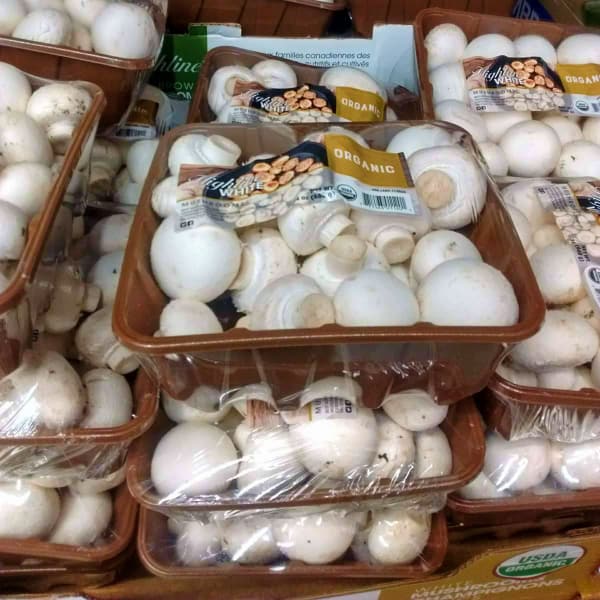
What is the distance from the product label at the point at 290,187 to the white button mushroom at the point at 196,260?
1 cm

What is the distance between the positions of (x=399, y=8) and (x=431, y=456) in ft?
2.98

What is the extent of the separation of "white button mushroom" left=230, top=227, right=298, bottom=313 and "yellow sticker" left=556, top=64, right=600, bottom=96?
26.4 inches

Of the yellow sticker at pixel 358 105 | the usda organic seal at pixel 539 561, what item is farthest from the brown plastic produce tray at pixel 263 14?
the usda organic seal at pixel 539 561

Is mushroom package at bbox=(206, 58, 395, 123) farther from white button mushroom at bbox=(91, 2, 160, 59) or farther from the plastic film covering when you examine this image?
the plastic film covering

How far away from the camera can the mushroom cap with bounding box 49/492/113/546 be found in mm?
764

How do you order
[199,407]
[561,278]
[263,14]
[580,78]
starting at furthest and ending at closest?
[263,14] → [580,78] → [561,278] → [199,407]

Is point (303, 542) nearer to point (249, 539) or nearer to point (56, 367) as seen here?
point (249, 539)

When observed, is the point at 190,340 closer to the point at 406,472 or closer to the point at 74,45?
the point at 406,472

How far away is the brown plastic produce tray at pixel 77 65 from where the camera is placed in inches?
34.0

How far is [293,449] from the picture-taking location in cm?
70

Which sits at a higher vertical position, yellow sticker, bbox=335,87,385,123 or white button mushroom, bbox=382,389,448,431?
yellow sticker, bbox=335,87,385,123

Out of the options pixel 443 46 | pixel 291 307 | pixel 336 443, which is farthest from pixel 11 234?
pixel 443 46

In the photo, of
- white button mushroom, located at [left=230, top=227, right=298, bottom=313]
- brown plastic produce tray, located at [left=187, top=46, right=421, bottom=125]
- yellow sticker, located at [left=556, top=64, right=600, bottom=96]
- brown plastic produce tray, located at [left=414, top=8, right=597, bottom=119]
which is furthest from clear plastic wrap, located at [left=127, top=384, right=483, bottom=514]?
brown plastic produce tray, located at [left=414, top=8, right=597, bottom=119]

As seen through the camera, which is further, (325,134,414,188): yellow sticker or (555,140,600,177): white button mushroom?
(555,140,600,177): white button mushroom
